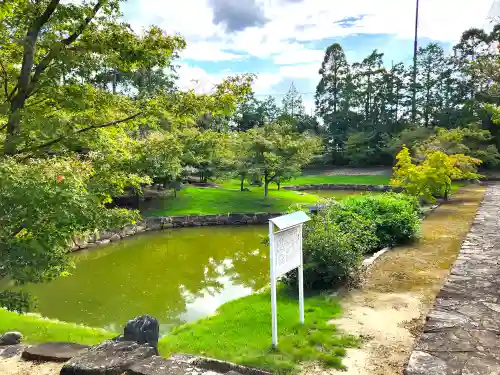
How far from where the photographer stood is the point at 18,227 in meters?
3.40

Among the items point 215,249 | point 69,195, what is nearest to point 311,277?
point 69,195

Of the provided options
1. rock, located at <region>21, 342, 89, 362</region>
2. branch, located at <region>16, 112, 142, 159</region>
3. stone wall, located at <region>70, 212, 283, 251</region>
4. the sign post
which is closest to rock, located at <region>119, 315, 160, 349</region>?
rock, located at <region>21, 342, 89, 362</region>

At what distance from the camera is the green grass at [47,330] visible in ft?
18.7

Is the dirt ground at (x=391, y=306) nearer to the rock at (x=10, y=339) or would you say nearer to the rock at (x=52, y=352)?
the rock at (x=52, y=352)

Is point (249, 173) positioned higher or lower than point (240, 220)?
higher

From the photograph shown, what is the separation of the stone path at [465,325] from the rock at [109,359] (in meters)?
2.28

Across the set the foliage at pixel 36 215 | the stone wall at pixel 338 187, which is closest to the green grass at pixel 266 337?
the foliage at pixel 36 215

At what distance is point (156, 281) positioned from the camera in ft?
30.2

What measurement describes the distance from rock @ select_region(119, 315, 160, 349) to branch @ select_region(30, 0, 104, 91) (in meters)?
2.73

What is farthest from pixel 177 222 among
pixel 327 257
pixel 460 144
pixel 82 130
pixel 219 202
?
pixel 460 144

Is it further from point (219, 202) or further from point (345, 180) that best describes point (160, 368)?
point (345, 180)

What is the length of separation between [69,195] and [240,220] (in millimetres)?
12953

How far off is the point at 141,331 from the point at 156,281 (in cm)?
512

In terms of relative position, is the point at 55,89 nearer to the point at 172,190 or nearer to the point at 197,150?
the point at 172,190
